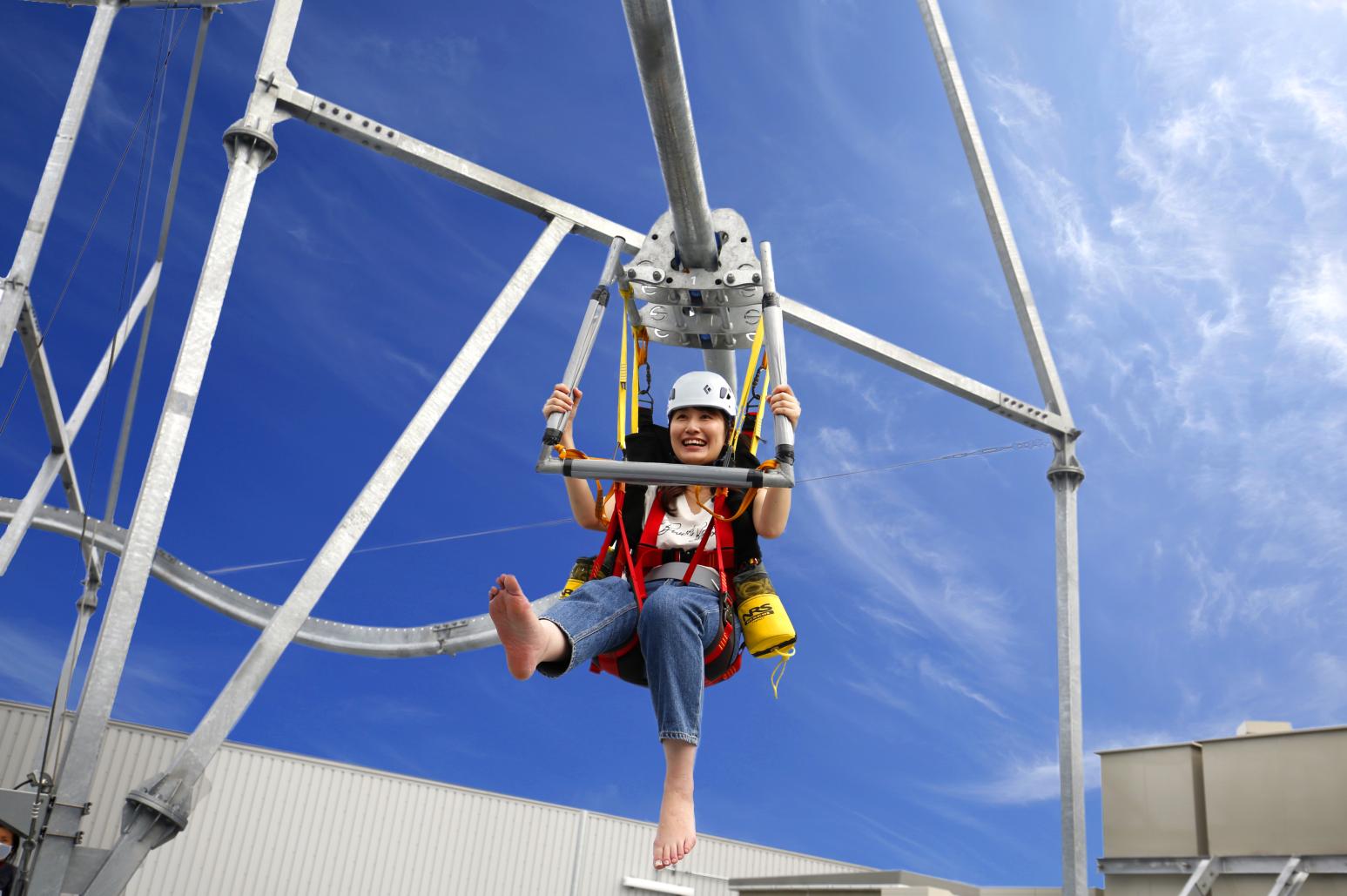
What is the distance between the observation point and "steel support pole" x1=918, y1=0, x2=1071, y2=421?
375 inches

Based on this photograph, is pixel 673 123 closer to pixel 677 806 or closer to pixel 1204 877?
pixel 677 806

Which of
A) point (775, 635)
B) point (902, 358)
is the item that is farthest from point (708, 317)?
point (902, 358)

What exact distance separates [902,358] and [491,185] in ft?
12.5

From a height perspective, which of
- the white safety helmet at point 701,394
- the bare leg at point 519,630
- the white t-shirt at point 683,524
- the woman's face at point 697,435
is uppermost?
the white safety helmet at point 701,394

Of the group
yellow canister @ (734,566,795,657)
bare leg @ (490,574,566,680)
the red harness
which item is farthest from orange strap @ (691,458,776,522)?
bare leg @ (490,574,566,680)

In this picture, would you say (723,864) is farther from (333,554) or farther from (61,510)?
(333,554)

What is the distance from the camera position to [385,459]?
6.69 m

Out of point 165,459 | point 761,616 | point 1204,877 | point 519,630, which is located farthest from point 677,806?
point 1204,877

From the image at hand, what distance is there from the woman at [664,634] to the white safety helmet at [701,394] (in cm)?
39

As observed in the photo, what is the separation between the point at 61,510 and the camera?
1154 cm

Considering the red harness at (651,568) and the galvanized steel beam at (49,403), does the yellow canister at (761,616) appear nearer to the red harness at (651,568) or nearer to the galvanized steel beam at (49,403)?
the red harness at (651,568)

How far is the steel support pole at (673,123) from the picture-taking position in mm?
4848

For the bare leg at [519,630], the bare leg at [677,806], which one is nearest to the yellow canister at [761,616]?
the bare leg at [677,806]

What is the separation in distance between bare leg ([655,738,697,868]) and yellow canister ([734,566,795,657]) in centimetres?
53
